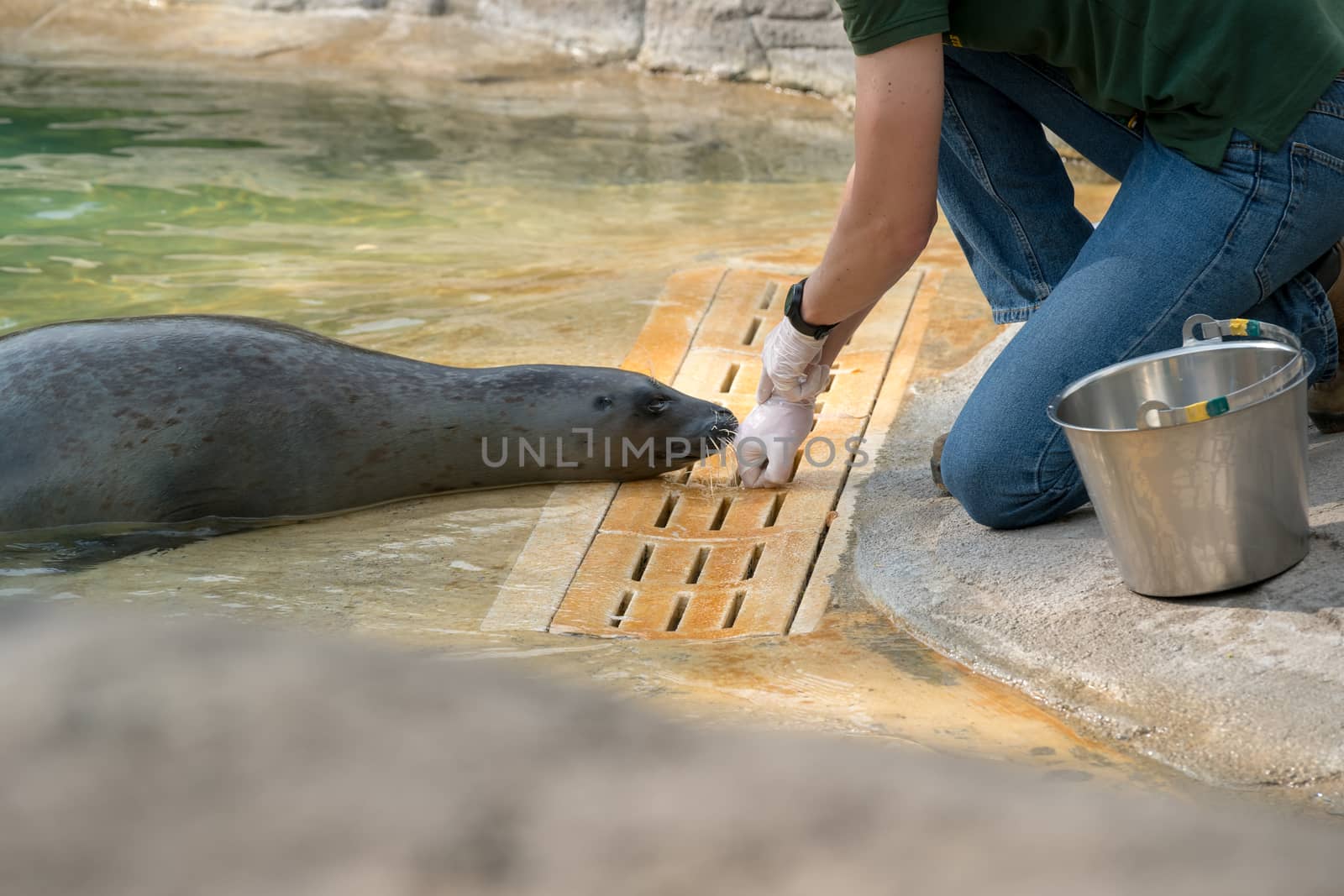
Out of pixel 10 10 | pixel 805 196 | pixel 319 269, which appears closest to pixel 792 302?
pixel 319 269

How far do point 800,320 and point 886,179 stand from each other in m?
0.52

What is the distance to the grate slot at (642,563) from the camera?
3010 millimetres

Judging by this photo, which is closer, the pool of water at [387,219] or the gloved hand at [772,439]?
the pool of water at [387,219]

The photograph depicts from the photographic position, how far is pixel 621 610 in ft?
9.33

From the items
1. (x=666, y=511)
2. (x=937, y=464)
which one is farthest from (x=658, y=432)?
(x=937, y=464)

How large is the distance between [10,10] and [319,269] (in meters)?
5.90

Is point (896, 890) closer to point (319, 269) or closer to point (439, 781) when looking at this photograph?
point (439, 781)

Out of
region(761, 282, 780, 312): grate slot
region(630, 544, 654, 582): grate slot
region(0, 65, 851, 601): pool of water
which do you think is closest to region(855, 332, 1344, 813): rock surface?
region(630, 544, 654, 582): grate slot

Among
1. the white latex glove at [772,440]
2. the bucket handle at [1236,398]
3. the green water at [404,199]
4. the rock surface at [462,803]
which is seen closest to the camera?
the rock surface at [462,803]

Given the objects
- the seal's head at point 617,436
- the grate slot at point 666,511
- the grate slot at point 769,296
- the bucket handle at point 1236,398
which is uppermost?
the bucket handle at point 1236,398

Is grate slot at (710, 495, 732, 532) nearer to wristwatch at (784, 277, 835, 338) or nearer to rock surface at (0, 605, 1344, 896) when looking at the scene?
wristwatch at (784, 277, 835, 338)

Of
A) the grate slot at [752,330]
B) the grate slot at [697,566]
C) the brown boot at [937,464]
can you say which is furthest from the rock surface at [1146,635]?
the grate slot at [752,330]

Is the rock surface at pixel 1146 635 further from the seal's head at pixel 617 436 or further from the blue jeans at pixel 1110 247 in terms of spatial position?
the seal's head at pixel 617 436

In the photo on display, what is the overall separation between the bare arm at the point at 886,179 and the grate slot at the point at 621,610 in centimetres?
74
